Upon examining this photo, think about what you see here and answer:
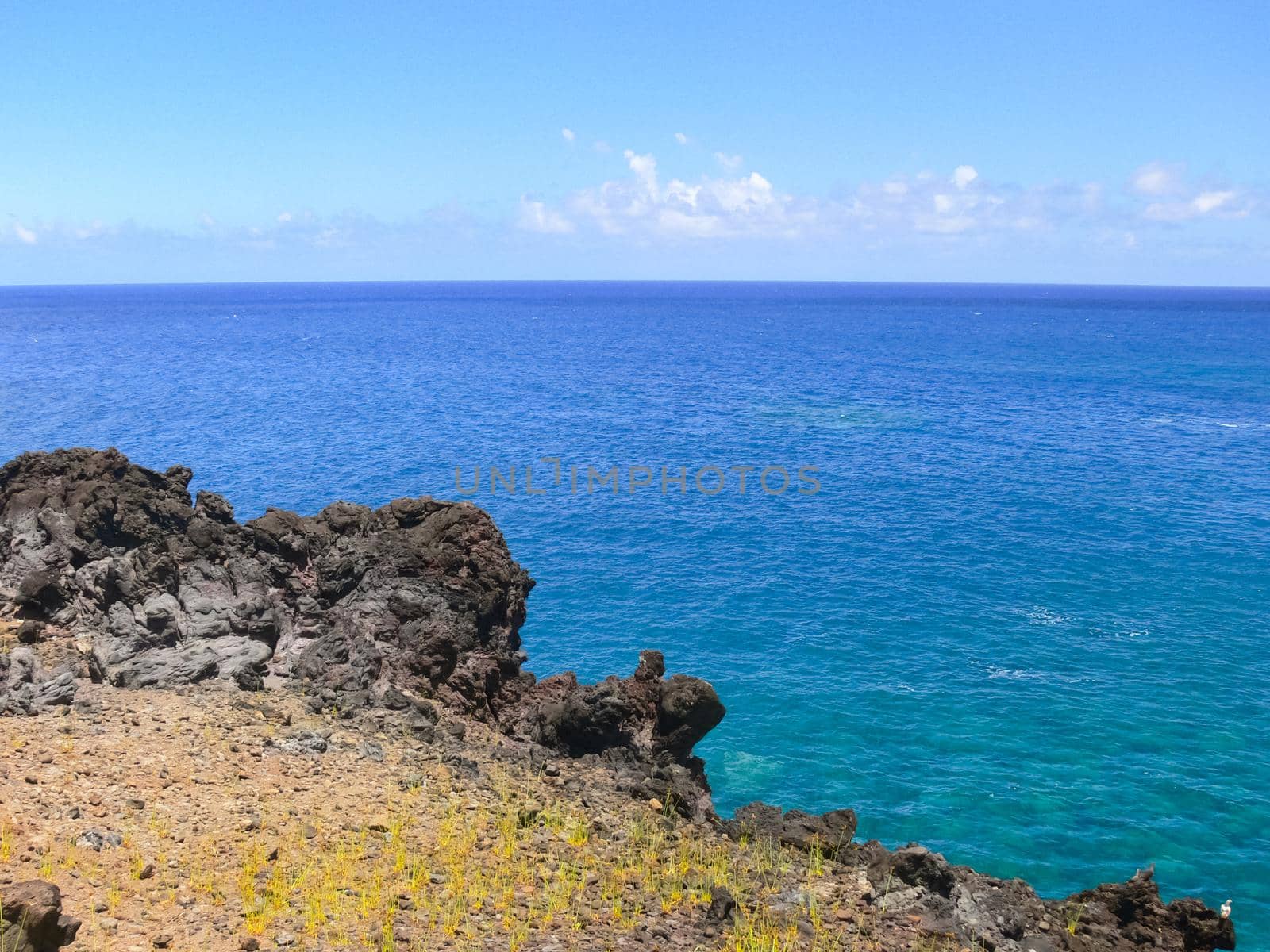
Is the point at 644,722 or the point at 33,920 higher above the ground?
the point at 33,920

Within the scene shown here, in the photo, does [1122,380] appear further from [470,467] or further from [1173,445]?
[470,467]

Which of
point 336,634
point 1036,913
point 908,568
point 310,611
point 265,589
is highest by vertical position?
point 265,589

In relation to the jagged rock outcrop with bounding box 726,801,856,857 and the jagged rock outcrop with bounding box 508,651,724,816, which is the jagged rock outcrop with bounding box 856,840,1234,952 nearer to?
the jagged rock outcrop with bounding box 726,801,856,857

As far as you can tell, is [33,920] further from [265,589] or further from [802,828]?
[265,589]

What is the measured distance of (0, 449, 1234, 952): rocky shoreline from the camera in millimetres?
27562

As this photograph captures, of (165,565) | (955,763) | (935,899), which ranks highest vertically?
(165,565)

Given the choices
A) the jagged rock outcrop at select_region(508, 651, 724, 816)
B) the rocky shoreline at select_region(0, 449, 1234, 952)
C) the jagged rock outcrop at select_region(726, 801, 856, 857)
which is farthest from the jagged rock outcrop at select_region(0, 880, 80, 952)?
the jagged rock outcrop at select_region(726, 801, 856, 857)

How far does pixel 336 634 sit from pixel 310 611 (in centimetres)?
182

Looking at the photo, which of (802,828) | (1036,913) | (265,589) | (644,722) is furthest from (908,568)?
(265,589)

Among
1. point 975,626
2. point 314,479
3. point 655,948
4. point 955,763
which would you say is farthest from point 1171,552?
point 314,479

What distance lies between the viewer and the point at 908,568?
2400 inches

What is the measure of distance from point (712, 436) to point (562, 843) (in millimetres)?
81020

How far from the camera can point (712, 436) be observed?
338ft

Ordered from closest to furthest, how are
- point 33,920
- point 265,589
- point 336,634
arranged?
point 33,920 → point 336,634 → point 265,589
